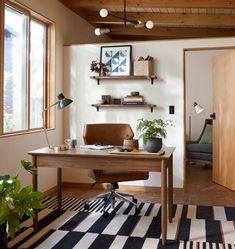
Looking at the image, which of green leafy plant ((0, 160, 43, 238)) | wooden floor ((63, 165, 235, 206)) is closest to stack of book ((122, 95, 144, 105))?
wooden floor ((63, 165, 235, 206))

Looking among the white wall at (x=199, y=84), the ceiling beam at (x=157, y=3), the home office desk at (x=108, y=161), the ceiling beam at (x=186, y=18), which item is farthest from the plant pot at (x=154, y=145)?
the white wall at (x=199, y=84)

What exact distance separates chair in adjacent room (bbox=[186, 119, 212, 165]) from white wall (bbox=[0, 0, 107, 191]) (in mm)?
2918

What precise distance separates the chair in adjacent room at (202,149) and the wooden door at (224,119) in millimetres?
1299

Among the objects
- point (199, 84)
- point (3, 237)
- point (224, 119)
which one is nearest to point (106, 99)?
point (224, 119)

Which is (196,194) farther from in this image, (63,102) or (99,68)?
(63,102)

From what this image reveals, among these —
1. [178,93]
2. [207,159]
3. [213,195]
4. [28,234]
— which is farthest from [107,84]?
[207,159]

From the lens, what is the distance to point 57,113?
4754mm

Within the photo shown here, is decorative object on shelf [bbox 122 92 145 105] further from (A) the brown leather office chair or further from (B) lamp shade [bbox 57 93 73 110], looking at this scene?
(B) lamp shade [bbox 57 93 73 110]

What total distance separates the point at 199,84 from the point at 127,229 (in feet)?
16.1

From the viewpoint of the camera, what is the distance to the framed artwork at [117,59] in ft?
15.2

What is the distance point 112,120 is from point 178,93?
1005 mm

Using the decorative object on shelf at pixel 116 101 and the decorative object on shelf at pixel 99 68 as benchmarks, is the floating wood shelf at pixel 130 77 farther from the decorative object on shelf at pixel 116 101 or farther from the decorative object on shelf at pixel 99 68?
the decorative object on shelf at pixel 116 101

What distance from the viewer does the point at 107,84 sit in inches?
188

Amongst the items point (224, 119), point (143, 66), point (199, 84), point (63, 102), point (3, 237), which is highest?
point (199, 84)
